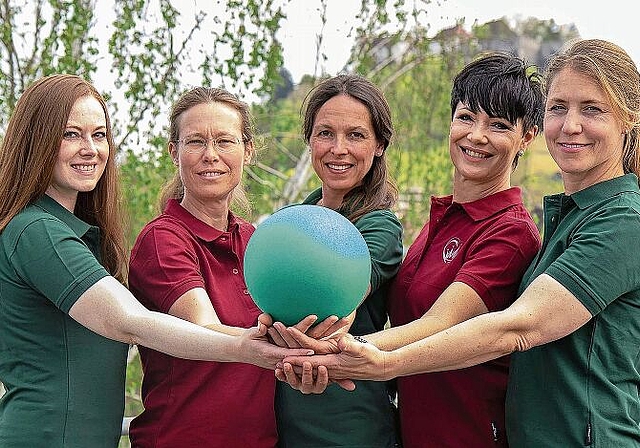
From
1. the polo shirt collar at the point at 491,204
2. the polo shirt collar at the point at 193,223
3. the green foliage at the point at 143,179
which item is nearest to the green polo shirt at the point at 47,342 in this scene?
the polo shirt collar at the point at 193,223

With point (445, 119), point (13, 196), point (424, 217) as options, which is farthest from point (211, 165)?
point (445, 119)

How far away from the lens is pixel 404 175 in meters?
8.49

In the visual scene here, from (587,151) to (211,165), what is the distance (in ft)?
4.60

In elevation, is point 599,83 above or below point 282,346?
above

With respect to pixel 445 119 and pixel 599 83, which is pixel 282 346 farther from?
pixel 445 119

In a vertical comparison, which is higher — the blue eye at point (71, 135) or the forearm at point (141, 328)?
the blue eye at point (71, 135)

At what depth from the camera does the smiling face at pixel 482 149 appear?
364 centimetres

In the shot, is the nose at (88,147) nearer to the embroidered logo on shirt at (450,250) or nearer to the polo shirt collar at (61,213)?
the polo shirt collar at (61,213)

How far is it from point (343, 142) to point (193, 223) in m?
0.65

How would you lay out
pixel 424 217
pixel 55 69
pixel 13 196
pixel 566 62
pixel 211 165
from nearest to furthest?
pixel 566 62 < pixel 13 196 < pixel 211 165 < pixel 55 69 < pixel 424 217

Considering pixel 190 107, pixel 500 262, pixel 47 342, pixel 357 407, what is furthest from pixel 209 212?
pixel 500 262

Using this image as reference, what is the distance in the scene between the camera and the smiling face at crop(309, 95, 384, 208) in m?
3.93

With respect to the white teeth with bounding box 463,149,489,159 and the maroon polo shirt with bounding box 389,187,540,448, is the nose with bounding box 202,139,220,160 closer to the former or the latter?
the maroon polo shirt with bounding box 389,187,540,448

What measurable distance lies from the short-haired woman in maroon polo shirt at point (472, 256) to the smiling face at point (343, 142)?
33 cm
